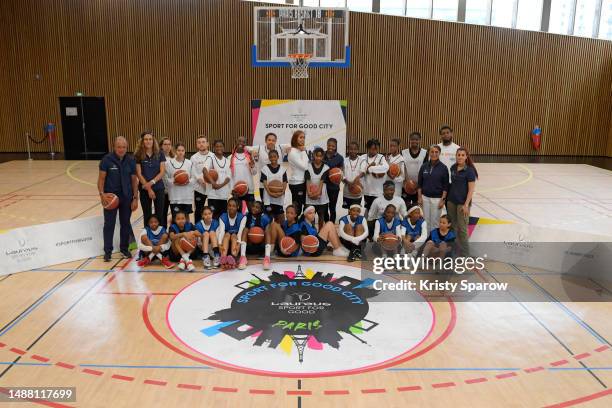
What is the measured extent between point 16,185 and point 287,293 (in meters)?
9.23

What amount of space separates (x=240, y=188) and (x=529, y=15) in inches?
591

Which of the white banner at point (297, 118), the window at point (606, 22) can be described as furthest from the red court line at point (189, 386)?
the window at point (606, 22)

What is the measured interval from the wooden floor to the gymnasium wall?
11.5 m

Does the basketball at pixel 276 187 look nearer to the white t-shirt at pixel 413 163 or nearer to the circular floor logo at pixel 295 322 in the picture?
the circular floor logo at pixel 295 322

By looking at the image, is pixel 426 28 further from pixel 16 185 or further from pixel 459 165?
pixel 16 185

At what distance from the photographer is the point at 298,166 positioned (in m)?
7.08

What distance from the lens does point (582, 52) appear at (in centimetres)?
1767

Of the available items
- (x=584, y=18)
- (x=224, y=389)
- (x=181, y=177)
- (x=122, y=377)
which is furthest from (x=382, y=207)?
(x=584, y=18)

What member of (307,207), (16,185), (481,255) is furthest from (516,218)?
(16,185)

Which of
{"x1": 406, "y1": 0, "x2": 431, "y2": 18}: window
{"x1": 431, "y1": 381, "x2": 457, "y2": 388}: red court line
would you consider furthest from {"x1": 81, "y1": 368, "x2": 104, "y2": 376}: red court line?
{"x1": 406, "y1": 0, "x2": 431, "y2": 18}: window

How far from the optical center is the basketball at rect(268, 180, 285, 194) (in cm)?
699

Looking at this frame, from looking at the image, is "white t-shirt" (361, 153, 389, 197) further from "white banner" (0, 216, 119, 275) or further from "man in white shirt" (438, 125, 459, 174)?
"white banner" (0, 216, 119, 275)

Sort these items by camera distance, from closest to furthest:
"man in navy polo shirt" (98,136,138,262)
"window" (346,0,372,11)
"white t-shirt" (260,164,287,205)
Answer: "man in navy polo shirt" (98,136,138,262) < "white t-shirt" (260,164,287,205) < "window" (346,0,372,11)

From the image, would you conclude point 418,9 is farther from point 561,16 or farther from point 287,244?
point 287,244
